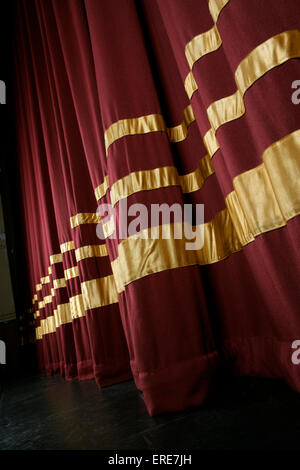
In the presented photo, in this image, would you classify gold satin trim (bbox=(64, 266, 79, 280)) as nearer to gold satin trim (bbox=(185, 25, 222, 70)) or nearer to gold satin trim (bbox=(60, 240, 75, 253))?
gold satin trim (bbox=(60, 240, 75, 253))

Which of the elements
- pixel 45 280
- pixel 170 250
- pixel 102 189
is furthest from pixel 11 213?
pixel 170 250

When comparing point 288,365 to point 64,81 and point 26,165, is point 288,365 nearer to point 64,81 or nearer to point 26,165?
point 64,81

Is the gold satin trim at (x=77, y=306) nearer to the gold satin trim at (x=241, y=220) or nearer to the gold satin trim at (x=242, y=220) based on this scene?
the gold satin trim at (x=241, y=220)

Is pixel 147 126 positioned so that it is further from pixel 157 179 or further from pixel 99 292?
pixel 99 292

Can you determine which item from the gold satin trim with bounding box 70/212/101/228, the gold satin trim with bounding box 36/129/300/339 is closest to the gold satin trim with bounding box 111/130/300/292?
the gold satin trim with bounding box 36/129/300/339

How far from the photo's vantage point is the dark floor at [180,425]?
1.73ft

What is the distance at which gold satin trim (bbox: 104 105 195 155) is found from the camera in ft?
3.15

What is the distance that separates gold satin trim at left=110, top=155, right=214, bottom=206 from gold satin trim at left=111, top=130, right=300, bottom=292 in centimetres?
13

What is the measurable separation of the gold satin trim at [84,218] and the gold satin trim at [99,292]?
0.30 meters

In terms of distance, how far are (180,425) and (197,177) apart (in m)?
0.66

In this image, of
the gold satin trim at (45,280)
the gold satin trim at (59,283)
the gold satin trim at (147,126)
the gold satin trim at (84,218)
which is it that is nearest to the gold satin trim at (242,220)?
the gold satin trim at (147,126)

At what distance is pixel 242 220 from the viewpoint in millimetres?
729

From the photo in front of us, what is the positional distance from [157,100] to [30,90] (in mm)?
2047

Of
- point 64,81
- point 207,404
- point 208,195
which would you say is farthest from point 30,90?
point 207,404
